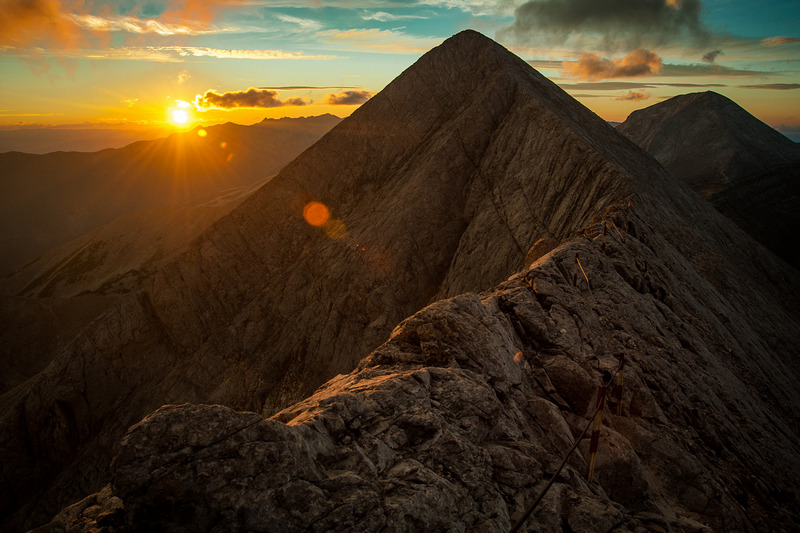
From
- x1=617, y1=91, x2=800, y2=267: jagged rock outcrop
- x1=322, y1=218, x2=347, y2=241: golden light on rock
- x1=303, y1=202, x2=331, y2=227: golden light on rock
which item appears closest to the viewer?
x1=322, y1=218, x2=347, y2=241: golden light on rock

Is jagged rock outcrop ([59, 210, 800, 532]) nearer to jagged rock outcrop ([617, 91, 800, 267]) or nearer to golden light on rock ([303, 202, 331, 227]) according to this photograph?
golden light on rock ([303, 202, 331, 227])

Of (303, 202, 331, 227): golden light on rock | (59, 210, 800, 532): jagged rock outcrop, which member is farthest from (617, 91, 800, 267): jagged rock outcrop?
(59, 210, 800, 532): jagged rock outcrop

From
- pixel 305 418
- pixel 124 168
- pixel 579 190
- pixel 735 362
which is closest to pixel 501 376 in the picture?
pixel 305 418

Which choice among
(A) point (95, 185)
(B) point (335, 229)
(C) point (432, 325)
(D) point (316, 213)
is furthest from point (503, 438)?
(A) point (95, 185)

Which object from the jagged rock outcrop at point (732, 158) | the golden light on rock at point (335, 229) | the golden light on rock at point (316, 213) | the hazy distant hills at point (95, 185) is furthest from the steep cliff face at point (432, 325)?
the hazy distant hills at point (95, 185)

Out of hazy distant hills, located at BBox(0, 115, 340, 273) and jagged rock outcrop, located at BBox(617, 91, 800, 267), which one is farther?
hazy distant hills, located at BBox(0, 115, 340, 273)

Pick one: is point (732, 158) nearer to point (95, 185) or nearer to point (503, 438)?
point (503, 438)
